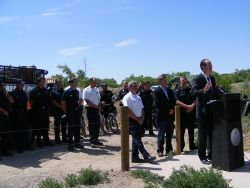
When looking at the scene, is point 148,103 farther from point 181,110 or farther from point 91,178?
point 91,178

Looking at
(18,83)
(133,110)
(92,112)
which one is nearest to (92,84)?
(92,112)

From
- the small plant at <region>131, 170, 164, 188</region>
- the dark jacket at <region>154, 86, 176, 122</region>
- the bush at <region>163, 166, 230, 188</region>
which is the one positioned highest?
the dark jacket at <region>154, 86, 176, 122</region>

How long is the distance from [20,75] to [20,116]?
191cm

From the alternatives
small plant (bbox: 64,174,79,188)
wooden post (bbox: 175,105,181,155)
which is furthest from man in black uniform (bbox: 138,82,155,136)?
small plant (bbox: 64,174,79,188)

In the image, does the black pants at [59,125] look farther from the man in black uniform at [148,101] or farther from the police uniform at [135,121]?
the police uniform at [135,121]

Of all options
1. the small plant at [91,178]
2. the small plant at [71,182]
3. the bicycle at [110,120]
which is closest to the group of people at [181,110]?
the small plant at [91,178]

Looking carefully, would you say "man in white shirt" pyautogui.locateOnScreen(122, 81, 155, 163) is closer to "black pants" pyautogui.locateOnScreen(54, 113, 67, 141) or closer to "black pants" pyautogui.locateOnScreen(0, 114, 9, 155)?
"black pants" pyautogui.locateOnScreen(0, 114, 9, 155)

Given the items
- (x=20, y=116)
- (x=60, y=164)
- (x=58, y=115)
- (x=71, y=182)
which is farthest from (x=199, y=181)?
(x=58, y=115)

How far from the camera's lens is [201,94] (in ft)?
28.7

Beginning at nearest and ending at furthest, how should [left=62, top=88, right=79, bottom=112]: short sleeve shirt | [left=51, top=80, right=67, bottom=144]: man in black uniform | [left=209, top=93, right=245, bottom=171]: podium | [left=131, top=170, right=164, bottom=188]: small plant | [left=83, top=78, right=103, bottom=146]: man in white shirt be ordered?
[left=131, top=170, right=164, bottom=188]: small plant, [left=209, top=93, right=245, bottom=171]: podium, [left=62, top=88, right=79, bottom=112]: short sleeve shirt, [left=83, top=78, right=103, bottom=146]: man in white shirt, [left=51, top=80, right=67, bottom=144]: man in black uniform

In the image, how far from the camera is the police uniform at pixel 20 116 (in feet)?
39.8

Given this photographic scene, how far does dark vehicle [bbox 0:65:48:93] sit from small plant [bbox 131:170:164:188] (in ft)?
19.6

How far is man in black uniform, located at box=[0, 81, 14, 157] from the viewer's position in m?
11.4

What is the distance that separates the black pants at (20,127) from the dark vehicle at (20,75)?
899 millimetres
